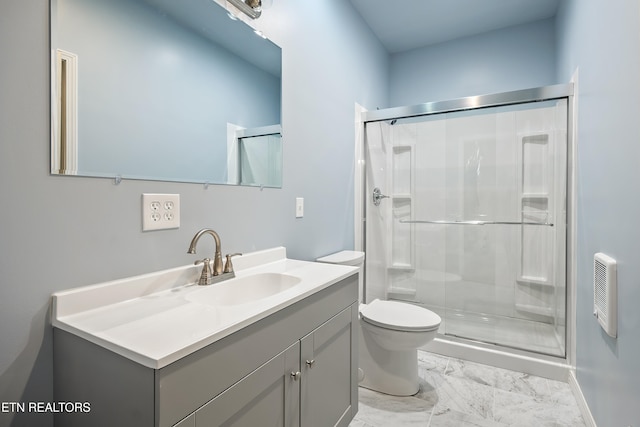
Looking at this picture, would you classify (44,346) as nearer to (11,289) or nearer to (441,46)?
(11,289)

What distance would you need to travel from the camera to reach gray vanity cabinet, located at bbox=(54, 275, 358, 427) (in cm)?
64

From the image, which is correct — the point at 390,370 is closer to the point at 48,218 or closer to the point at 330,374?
the point at 330,374

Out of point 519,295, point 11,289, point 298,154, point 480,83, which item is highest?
point 480,83

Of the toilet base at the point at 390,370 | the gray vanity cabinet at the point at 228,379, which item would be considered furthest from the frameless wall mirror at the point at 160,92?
the toilet base at the point at 390,370

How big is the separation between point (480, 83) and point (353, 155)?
1498mm

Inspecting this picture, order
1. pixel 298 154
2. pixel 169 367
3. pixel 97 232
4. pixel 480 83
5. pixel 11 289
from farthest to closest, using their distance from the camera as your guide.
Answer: pixel 480 83, pixel 298 154, pixel 97 232, pixel 11 289, pixel 169 367

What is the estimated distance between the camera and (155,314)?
0.86m

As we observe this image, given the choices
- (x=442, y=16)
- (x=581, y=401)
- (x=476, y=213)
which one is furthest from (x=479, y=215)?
(x=442, y=16)

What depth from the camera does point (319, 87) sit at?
201cm

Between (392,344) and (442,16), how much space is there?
102 inches

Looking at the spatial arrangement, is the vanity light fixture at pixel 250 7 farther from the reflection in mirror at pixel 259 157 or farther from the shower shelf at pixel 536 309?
the shower shelf at pixel 536 309

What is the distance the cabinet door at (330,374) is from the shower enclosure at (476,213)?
1245mm

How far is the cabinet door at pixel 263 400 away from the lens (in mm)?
750

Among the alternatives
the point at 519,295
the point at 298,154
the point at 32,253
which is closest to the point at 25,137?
the point at 32,253
